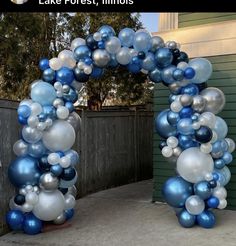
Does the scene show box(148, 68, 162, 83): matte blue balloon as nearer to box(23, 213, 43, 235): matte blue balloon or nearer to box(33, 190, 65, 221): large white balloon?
box(33, 190, 65, 221): large white balloon

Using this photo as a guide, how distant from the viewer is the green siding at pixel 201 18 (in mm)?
7758

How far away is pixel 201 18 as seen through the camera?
26.4ft

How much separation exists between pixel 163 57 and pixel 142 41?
38 cm

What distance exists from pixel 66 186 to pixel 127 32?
239 cm

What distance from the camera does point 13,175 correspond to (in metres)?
6.27

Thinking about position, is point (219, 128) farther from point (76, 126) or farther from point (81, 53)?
point (81, 53)

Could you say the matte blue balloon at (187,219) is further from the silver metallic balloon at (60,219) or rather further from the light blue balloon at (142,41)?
the light blue balloon at (142,41)

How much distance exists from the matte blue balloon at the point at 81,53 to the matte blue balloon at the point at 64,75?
23cm

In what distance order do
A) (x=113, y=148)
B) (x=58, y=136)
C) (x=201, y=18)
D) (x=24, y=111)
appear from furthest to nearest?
(x=113, y=148) → (x=201, y=18) → (x=58, y=136) → (x=24, y=111)

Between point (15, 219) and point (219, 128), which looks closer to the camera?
point (15, 219)

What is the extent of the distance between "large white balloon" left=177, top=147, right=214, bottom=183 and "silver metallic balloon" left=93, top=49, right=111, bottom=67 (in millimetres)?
1733

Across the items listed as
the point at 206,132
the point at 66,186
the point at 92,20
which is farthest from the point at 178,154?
the point at 92,20

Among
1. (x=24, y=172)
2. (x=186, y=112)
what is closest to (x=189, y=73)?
(x=186, y=112)

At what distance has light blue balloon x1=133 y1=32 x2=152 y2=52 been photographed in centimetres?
661
